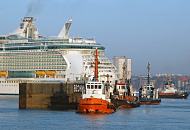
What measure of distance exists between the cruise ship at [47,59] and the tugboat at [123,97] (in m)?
21.1

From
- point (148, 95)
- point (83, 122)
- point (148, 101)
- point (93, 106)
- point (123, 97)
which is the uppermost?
point (123, 97)

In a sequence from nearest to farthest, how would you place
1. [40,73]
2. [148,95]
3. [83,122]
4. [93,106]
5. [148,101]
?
[83,122] < [93,106] < [148,101] < [148,95] < [40,73]

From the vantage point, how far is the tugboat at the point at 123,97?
92.1m

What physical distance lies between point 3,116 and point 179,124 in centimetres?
1810

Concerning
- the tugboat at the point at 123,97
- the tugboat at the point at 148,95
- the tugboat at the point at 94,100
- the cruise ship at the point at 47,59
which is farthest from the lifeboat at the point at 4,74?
the tugboat at the point at 94,100

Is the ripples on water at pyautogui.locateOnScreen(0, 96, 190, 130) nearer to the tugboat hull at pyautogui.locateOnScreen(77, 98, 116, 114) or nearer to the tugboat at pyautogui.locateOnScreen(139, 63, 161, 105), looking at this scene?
A: the tugboat hull at pyautogui.locateOnScreen(77, 98, 116, 114)

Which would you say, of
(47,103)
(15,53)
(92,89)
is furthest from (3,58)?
(92,89)

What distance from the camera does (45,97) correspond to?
90.4 metres

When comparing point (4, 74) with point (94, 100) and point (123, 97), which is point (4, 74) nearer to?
point (123, 97)

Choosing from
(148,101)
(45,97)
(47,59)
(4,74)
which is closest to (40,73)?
(47,59)

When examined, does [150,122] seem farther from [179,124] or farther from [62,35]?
[62,35]

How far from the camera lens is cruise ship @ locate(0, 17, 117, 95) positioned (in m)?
126

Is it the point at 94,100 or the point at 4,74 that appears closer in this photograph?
the point at 94,100

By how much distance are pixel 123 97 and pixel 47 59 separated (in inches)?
1379
